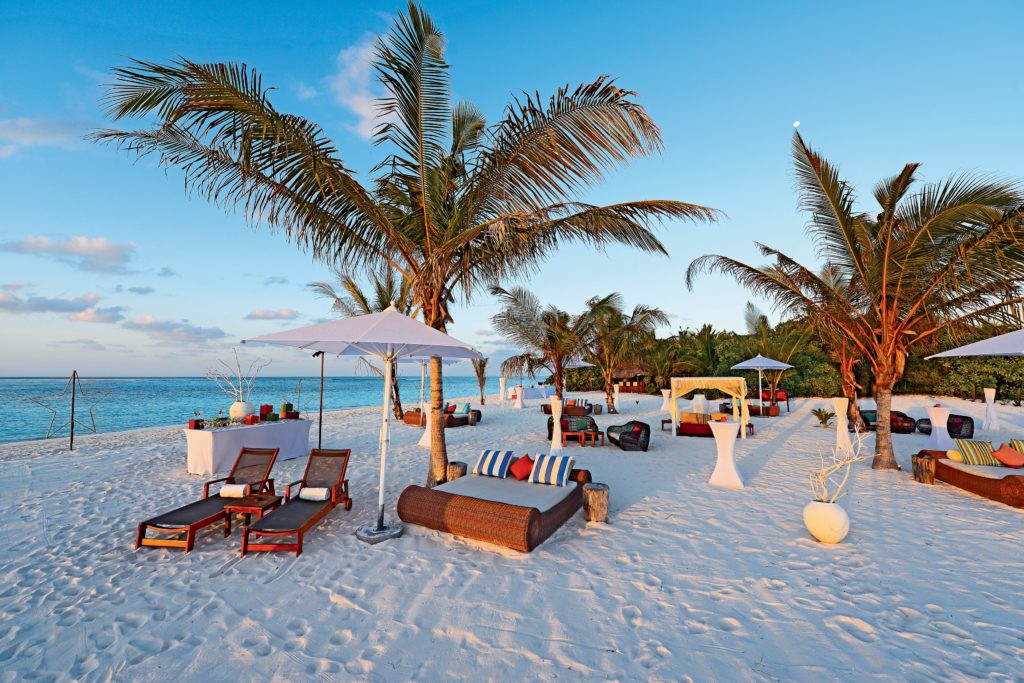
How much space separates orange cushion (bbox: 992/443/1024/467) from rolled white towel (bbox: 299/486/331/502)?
376 inches

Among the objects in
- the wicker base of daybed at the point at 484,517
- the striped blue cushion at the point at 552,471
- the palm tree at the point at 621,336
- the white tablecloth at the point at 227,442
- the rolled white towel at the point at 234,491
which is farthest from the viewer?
the palm tree at the point at 621,336

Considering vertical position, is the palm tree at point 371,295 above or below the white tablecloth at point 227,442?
above

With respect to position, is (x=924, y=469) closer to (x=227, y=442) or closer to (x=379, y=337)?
(x=379, y=337)

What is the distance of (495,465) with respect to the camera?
607 centimetres

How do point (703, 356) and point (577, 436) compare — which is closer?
point (577, 436)

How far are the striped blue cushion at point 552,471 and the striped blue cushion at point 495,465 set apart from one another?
38cm

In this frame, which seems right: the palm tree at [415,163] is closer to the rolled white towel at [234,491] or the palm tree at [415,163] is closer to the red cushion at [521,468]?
the red cushion at [521,468]

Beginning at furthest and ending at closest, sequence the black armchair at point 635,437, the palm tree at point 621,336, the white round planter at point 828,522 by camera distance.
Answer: the palm tree at point 621,336
the black armchair at point 635,437
the white round planter at point 828,522

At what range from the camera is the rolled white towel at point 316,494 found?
16.8ft

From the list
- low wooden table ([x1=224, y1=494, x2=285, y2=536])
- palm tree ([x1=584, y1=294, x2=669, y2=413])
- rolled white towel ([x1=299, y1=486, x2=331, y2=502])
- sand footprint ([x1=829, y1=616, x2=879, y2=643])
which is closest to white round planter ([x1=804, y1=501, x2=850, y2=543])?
sand footprint ([x1=829, y1=616, x2=879, y2=643])

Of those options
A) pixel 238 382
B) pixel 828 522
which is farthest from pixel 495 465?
pixel 238 382

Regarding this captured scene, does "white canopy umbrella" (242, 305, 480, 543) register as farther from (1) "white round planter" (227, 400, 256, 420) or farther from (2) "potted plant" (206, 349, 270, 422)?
(1) "white round planter" (227, 400, 256, 420)

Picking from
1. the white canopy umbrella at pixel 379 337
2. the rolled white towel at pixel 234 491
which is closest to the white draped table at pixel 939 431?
the white canopy umbrella at pixel 379 337

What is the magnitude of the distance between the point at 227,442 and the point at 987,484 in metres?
11.7
